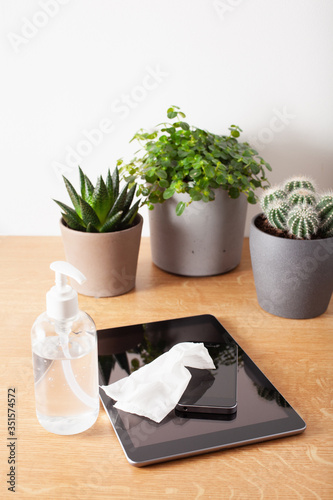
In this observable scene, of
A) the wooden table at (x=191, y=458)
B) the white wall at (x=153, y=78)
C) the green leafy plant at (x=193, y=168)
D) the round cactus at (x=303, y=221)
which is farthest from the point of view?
the white wall at (x=153, y=78)

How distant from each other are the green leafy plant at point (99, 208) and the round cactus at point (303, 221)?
30 centimetres

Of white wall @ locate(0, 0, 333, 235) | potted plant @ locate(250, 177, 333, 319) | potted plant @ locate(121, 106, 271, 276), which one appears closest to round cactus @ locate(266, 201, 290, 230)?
potted plant @ locate(250, 177, 333, 319)

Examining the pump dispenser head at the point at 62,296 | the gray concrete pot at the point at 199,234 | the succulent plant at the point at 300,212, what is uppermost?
the succulent plant at the point at 300,212

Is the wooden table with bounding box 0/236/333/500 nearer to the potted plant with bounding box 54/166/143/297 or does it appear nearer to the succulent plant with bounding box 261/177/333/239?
the potted plant with bounding box 54/166/143/297

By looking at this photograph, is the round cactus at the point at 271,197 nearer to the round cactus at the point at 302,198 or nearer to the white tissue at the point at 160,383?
the round cactus at the point at 302,198

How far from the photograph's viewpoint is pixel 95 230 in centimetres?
98

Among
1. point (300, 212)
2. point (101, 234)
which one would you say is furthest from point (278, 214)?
point (101, 234)

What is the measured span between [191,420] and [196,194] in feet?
1.48

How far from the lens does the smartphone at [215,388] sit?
2.25 ft

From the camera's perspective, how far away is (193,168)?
1016 mm

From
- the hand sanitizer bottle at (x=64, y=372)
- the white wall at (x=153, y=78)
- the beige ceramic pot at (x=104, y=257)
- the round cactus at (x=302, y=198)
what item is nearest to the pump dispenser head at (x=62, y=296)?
the hand sanitizer bottle at (x=64, y=372)

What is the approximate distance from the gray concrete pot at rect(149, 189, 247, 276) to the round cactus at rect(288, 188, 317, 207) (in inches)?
6.5

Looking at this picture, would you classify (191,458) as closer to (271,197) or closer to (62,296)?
(62,296)

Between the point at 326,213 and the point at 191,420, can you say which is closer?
the point at 191,420
